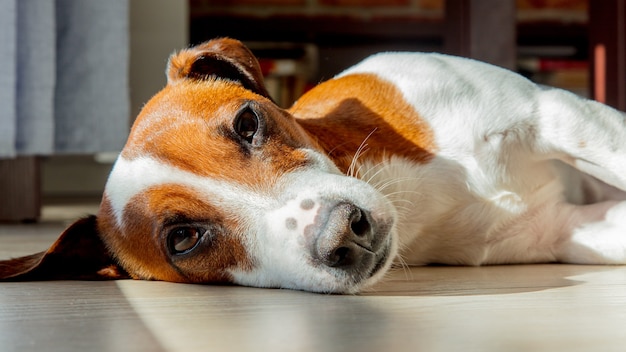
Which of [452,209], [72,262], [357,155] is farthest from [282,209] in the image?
[72,262]

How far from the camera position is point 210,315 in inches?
47.1

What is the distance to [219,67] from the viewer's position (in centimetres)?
175

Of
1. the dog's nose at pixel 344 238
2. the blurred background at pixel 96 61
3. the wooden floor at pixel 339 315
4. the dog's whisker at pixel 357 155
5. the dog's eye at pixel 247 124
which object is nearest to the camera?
the wooden floor at pixel 339 315

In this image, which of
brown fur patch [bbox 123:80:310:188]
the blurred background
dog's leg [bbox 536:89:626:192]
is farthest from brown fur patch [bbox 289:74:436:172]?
the blurred background

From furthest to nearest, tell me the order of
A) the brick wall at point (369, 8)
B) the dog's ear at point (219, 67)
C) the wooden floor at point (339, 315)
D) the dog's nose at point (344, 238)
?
the brick wall at point (369, 8) → the dog's ear at point (219, 67) → the dog's nose at point (344, 238) → the wooden floor at point (339, 315)

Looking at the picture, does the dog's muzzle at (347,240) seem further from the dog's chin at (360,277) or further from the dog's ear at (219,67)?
the dog's ear at (219,67)

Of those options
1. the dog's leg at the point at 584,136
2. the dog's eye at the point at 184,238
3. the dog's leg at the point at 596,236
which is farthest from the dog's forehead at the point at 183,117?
the dog's leg at the point at 596,236

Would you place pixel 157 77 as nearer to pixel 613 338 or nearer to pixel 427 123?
pixel 427 123

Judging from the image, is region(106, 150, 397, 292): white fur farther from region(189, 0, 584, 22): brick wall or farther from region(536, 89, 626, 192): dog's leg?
region(189, 0, 584, 22): brick wall

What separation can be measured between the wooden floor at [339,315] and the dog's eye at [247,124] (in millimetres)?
255

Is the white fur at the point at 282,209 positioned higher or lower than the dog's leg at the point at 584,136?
lower

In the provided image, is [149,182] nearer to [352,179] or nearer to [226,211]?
[226,211]

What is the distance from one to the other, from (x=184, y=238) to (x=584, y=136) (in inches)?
29.6

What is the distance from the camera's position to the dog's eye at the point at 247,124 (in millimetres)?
1467
